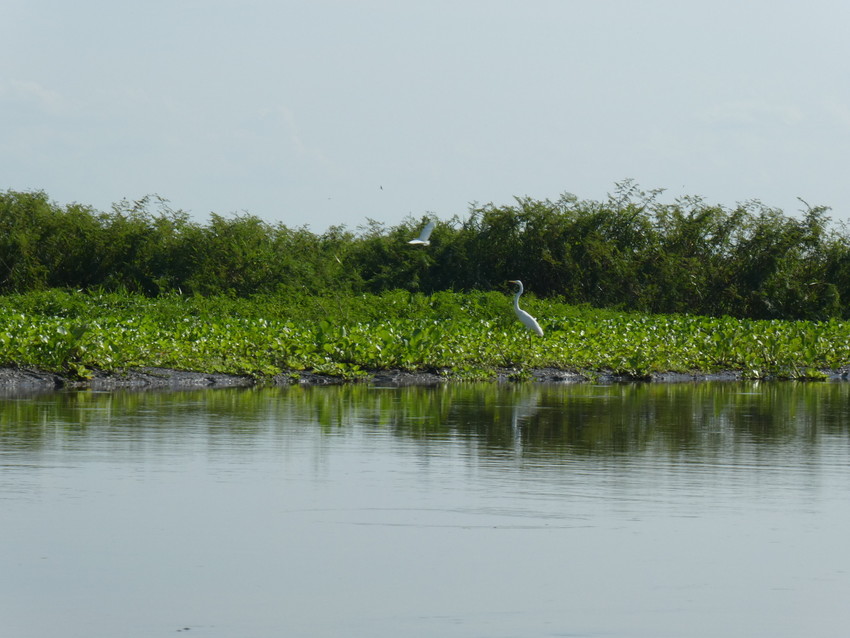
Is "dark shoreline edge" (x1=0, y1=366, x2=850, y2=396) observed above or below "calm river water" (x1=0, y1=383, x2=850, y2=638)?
above

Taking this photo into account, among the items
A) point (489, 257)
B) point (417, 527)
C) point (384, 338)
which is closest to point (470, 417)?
point (417, 527)

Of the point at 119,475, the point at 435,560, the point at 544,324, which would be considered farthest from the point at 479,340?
the point at 435,560

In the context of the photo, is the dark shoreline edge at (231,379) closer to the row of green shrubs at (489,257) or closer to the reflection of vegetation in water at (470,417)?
the reflection of vegetation in water at (470,417)

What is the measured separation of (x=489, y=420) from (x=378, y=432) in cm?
164

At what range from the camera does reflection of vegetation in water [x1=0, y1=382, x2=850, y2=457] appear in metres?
11.0

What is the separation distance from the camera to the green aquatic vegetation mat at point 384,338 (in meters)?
17.6

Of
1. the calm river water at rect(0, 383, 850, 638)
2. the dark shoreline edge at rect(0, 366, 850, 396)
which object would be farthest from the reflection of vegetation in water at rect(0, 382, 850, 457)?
the dark shoreline edge at rect(0, 366, 850, 396)

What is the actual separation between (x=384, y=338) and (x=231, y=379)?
106 inches

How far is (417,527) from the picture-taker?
713 centimetres

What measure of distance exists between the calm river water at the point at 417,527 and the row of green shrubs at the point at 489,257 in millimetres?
16034

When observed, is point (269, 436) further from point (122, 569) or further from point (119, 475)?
point (122, 569)

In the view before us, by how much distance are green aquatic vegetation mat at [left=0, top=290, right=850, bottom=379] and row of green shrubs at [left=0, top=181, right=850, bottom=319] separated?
298 cm

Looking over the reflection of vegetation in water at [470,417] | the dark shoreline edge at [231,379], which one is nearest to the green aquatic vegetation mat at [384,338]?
the dark shoreline edge at [231,379]

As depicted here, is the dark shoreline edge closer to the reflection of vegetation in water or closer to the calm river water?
the reflection of vegetation in water
